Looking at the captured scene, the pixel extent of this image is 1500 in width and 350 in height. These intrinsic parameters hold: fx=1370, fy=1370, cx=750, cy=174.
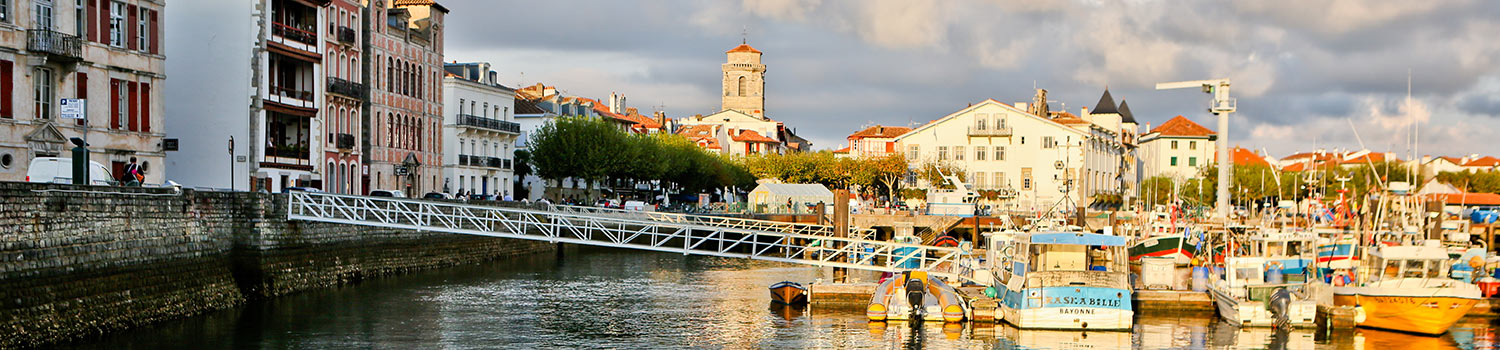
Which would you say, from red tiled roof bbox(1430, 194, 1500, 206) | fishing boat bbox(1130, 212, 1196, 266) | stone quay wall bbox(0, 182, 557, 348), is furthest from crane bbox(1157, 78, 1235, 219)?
red tiled roof bbox(1430, 194, 1500, 206)

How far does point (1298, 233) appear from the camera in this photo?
41219 millimetres

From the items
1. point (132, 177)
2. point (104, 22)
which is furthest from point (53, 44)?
point (132, 177)

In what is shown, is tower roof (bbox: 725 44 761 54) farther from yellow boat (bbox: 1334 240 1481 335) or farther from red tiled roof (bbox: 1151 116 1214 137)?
yellow boat (bbox: 1334 240 1481 335)

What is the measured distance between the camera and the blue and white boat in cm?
3469

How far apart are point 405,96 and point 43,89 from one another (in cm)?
3420

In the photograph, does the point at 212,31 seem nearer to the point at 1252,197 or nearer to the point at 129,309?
the point at 129,309

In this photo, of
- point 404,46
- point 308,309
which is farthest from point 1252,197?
point 308,309

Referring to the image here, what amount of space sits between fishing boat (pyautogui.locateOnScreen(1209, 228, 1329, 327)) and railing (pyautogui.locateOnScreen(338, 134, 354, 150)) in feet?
129

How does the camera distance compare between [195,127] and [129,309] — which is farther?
[195,127]

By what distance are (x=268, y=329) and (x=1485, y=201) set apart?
93.6 meters

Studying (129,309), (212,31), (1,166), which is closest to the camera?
(129,309)


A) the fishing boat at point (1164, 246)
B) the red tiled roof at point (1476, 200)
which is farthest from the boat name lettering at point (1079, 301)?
the red tiled roof at point (1476, 200)

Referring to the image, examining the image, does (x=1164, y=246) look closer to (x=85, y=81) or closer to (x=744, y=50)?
(x=85, y=81)

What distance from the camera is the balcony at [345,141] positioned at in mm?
62094
